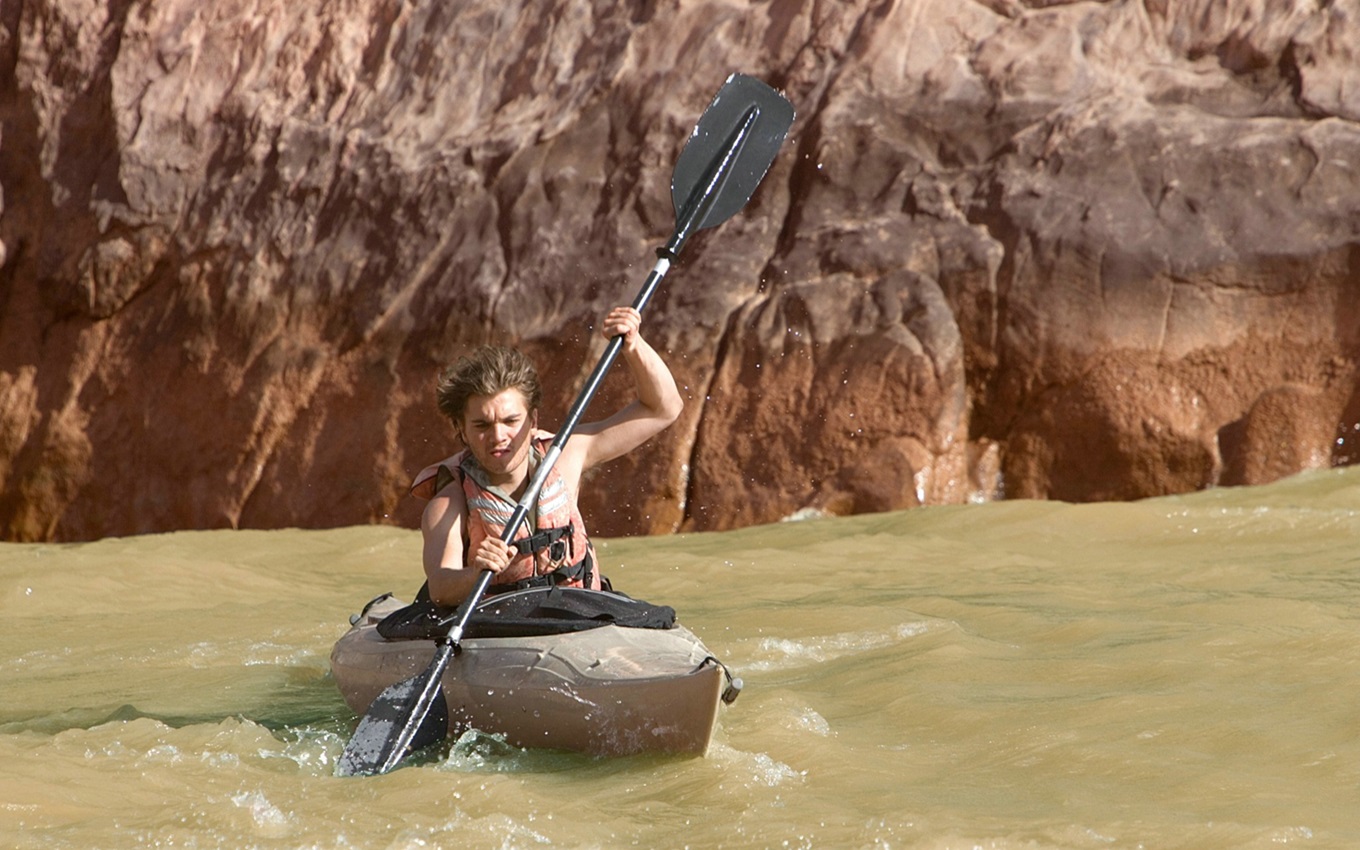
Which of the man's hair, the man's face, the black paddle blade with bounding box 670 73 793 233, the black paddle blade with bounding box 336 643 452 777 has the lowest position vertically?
the black paddle blade with bounding box 336 643 452 777

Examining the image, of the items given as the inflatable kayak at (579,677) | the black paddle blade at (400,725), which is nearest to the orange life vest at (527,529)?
the inflatable kayak at (579,677)

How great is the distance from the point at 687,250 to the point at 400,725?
4.78 m

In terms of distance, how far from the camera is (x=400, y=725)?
135 inches

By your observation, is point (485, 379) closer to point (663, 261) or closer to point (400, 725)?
point (400, 725)

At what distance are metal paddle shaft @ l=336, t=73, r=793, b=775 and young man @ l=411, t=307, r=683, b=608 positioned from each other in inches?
2.1

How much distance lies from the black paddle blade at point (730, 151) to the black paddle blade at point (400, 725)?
180 cm

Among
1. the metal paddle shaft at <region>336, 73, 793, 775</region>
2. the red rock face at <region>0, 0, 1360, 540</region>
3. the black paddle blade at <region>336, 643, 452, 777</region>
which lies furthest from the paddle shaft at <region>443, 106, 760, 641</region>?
the red rock face at <region>0, 0, 1360, 540</region>

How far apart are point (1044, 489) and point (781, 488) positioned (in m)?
1.24

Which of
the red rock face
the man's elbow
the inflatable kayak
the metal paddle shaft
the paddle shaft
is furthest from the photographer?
the red rock face

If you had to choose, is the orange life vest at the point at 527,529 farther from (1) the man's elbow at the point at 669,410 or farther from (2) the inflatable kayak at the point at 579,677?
(1) the man's elbow at the point at 669,410

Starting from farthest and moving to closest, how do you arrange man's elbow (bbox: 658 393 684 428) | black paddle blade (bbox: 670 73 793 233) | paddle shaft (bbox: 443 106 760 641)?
1. black paddle blade (bbox: 670 73 793 233)
2. man's elbow (bbox: 658 393 684 428)
3. paddle shaft (bbox: 443 106 760 641)

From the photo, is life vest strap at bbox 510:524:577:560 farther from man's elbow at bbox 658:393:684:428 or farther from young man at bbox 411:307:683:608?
man's elbow at bbox 658:393:684:428

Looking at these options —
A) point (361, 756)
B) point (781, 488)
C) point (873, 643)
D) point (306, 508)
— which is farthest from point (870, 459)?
point (361, 756)

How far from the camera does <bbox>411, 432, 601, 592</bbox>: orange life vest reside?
371 cm
